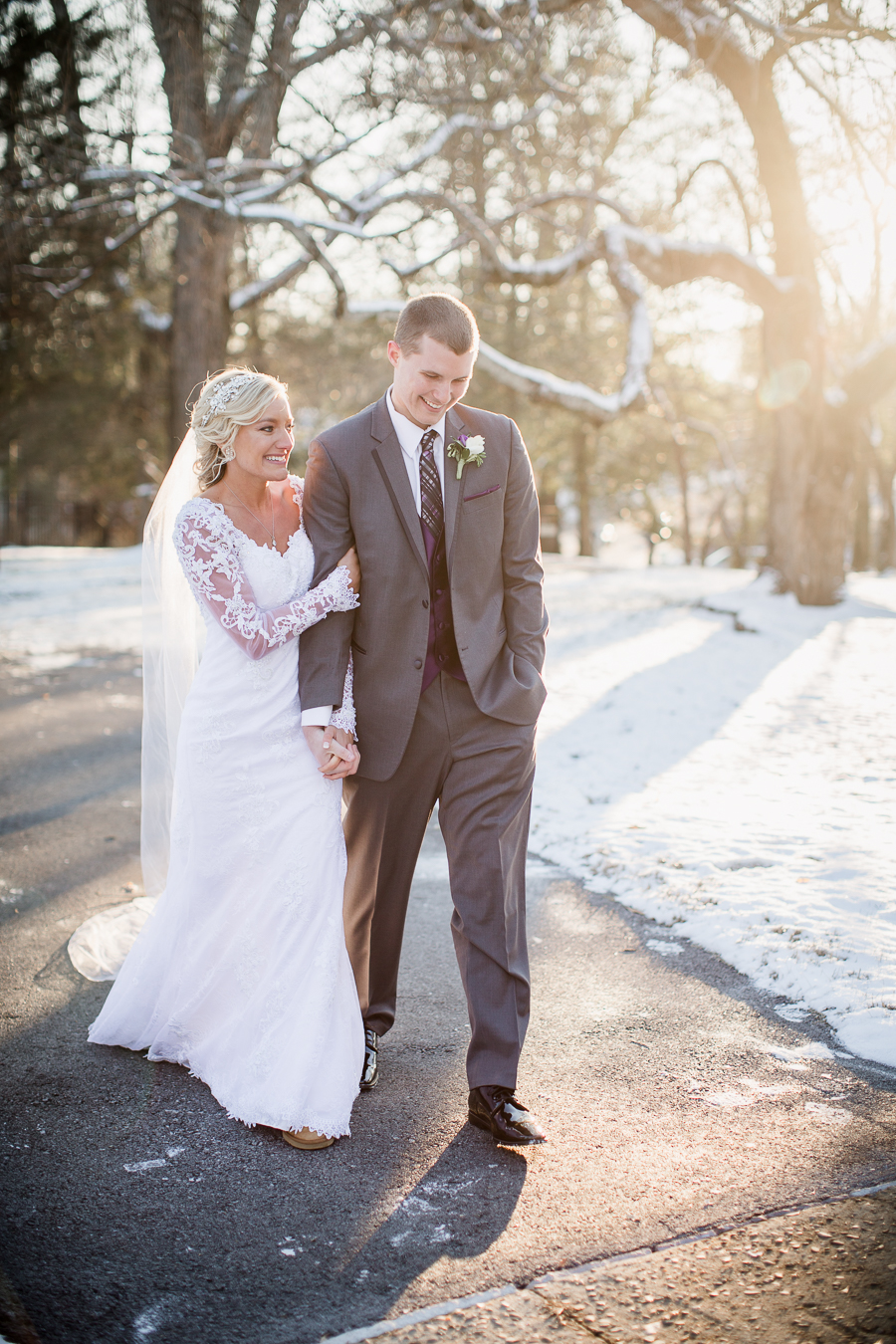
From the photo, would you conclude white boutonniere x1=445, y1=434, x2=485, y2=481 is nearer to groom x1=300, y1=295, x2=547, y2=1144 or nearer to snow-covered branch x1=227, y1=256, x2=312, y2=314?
groom x1=300, y1=295, x2=547, y2=1144

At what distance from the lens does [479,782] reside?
3215 mm

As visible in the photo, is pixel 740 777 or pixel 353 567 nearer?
pixel 353 567

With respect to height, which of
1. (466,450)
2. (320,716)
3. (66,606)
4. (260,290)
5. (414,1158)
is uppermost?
(260,290)

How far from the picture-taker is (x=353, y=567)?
326cm

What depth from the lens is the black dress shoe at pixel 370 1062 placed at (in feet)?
11.0

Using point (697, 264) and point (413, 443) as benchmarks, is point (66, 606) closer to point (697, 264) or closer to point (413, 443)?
point (697, 264)

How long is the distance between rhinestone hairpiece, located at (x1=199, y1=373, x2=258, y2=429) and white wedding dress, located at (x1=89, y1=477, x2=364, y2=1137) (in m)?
0.30

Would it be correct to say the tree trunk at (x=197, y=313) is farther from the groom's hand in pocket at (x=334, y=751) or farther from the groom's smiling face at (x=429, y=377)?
the groom's hand in pocket at (x=334, y=751)

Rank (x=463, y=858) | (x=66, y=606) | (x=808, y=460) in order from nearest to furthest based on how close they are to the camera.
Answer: (x=463, y=858), (x=808, y=460), (x=66, y=606)

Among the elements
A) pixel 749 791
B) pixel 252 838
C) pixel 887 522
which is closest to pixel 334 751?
pixel 252 838

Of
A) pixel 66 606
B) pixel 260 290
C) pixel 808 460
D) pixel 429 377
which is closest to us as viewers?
pixel 429 377

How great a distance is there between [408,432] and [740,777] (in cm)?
464

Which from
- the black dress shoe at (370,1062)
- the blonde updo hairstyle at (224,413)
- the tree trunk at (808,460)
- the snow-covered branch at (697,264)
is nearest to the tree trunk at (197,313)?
the snow-covered branch at (697,264)

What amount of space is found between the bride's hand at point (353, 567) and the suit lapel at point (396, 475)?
0.67ft
